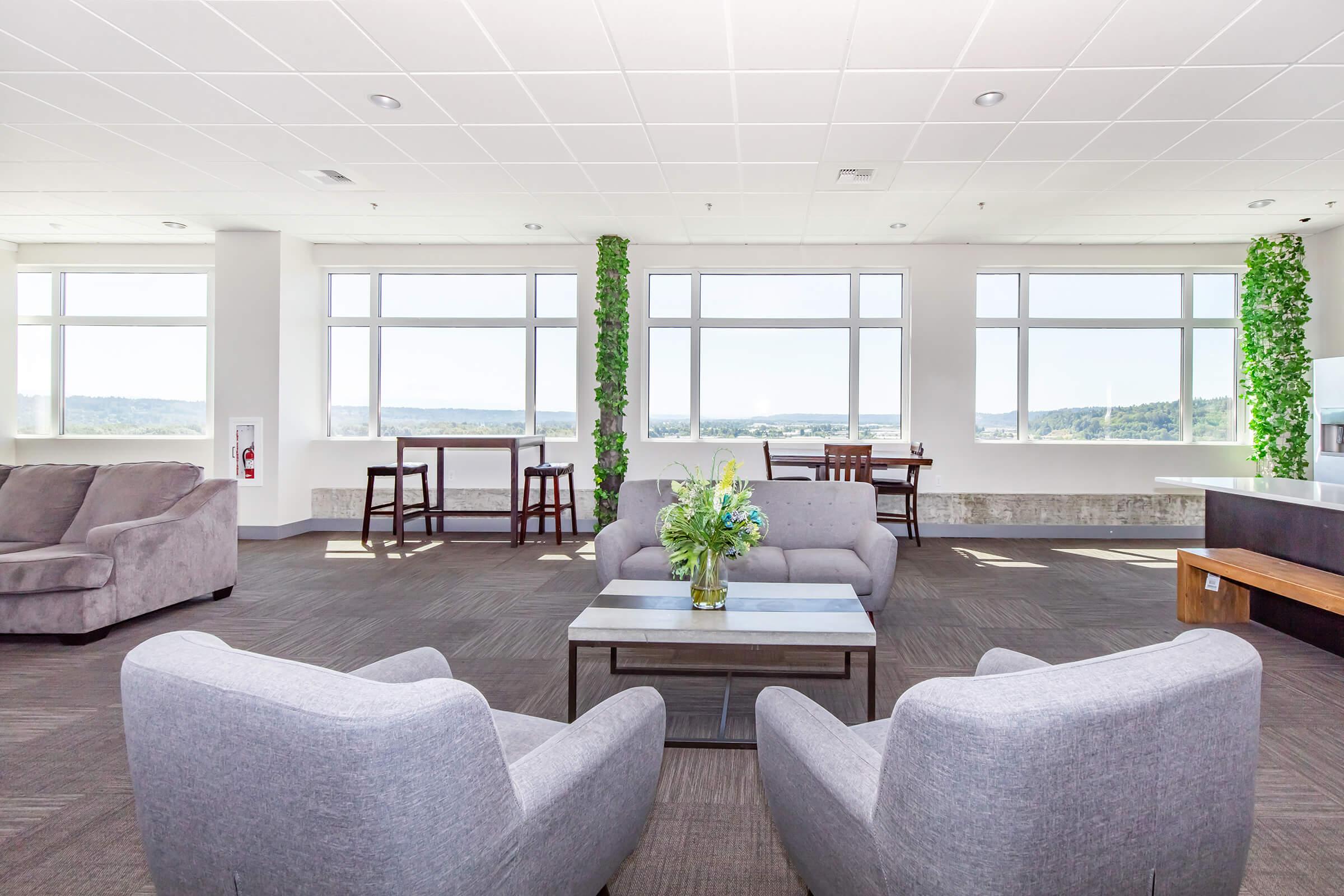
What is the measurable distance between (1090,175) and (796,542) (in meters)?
3.51

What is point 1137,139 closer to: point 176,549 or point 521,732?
point 521,732

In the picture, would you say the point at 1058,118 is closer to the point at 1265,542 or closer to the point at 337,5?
the point at 1265,542

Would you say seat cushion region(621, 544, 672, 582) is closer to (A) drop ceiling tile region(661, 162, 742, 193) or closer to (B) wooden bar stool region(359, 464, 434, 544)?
(A) drop ceiling tile region(661, 162, 742, 193)

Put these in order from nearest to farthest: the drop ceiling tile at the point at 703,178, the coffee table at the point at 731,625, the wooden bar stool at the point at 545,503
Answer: the coffee table at the point at 731,625
the drop ceiling tile at the point at 703,178
the wooden bar stool at the point at 545,503

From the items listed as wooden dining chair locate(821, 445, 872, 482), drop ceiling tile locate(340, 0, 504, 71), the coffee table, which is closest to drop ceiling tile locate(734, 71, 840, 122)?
drop ceiling tile locate(340, 0, 504, 71)

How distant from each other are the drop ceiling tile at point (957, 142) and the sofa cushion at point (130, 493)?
16.9 feet

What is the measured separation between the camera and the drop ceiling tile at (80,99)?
12.6ft

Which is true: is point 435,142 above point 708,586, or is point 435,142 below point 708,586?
above

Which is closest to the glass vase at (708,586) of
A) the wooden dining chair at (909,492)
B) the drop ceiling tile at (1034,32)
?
the drop ceiling tile at (1034,32)

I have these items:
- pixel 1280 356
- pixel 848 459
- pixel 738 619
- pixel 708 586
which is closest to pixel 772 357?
pixel 848 459

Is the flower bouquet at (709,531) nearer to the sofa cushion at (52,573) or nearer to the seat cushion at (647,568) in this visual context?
the seat cushion at (647,568)

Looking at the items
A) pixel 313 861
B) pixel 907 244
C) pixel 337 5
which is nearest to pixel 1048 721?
pixel 313 861

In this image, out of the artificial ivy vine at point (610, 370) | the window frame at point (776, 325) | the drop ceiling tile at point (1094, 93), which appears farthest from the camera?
the window frame at point (776, 325)

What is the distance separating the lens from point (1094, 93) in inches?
153
